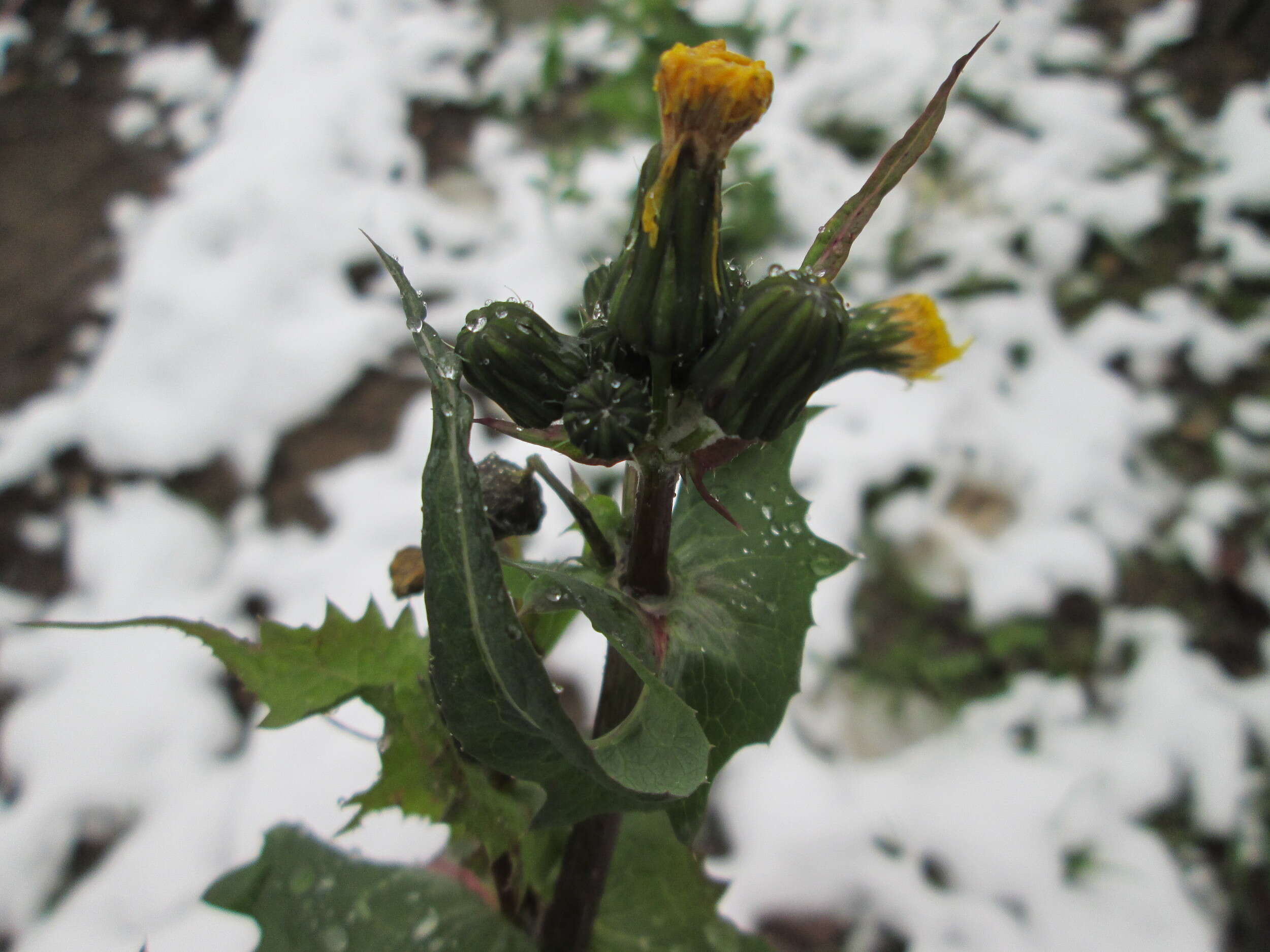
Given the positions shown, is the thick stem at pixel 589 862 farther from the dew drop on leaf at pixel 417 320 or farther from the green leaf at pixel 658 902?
the dew drop on leaf at pixel 417 320

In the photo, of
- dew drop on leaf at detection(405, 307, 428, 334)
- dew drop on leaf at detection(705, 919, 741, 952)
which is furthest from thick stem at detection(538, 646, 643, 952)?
dew drop on leaf at detection(405, 307, 428, 334)

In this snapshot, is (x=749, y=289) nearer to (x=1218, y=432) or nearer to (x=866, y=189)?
(x=866, y=189)

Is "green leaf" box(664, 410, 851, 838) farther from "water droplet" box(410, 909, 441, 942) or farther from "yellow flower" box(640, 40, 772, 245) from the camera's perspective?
"water droplet" box(410, 909, 441, 942)

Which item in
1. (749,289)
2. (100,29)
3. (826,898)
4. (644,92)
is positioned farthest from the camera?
(100,29)

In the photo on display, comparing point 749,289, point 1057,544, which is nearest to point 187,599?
point 749,289

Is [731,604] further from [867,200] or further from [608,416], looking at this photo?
[867,200]

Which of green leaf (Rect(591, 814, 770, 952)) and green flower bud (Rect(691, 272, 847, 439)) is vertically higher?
green flower bud (Rect(691, 272, 847, 439))

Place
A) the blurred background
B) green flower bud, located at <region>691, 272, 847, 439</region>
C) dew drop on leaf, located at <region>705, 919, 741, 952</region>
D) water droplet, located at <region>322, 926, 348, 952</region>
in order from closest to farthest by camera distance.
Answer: green flower bud, located at <region>691, 272, 847, 439</region>, water droplet, located at <region>322, 926, 348, 952</region>, dew drop on leaf, located at <region>705, 919, 741, 952</region>, the blurred background
